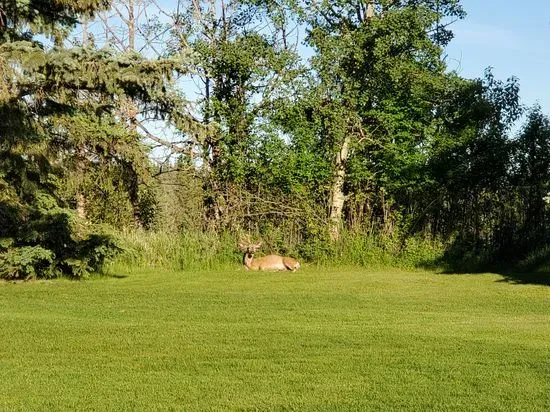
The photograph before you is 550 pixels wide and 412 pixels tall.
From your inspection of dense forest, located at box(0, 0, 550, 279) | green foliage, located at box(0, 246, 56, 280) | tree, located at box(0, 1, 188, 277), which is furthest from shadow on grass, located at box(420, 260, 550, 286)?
green foliage, located at box(0, 246, 56, 280)

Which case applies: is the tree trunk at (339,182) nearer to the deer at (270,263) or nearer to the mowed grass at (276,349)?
the deer at (270,263)

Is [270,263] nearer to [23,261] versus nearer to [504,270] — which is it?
[504,270]

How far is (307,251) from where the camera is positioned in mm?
20109

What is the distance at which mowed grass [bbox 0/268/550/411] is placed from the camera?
5.86 m

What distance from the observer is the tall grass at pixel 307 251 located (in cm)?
1914

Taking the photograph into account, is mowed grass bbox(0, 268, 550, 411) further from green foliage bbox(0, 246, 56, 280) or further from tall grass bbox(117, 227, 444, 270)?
tall grass bbox(117, 227, 444, 270)

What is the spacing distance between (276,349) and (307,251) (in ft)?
40.8

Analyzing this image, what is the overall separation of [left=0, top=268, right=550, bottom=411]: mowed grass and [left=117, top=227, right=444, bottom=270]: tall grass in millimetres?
5331

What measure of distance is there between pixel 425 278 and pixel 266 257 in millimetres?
4078

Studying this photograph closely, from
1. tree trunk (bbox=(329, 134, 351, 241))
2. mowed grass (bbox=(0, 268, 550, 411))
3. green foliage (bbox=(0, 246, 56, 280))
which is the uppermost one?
tree trunk (bbox=(329, 134, 351, 241))

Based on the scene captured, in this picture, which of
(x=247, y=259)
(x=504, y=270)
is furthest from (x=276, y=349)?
(x=504, y=270)

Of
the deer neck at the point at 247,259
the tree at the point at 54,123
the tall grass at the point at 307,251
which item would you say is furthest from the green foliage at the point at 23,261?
the deer neck at the point at 247,259

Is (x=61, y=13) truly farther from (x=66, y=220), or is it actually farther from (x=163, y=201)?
(x=163, y=201)

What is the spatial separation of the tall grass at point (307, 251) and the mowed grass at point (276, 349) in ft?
17.5
